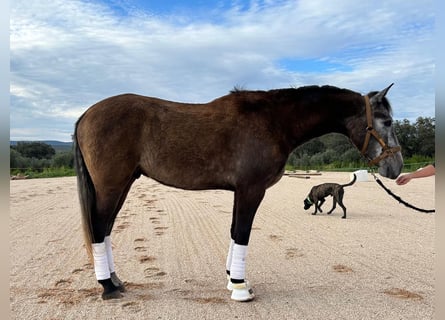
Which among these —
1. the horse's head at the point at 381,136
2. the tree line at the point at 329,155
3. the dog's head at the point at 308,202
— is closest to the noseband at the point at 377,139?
the horse's head at the point at 381,136

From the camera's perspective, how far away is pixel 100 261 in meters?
4.54

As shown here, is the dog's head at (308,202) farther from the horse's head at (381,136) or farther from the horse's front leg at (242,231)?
the horse's front leg at (242,231)

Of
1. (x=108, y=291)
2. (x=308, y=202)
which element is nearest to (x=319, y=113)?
(x=108, y=291)

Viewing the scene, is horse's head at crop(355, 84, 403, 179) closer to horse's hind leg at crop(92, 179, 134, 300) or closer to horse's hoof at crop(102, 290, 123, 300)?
horse's hind leg at crop(92, 179, 134, 300)

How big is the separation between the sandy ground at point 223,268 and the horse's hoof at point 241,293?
69 millimetres

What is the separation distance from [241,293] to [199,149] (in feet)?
5.78

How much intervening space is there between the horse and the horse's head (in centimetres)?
1

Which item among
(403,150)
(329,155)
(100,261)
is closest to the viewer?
(100,261)

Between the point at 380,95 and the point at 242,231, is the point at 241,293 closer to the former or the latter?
the point at 242,231

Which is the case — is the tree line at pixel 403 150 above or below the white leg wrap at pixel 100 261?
above

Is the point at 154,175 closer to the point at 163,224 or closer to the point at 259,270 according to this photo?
the point at 259,270

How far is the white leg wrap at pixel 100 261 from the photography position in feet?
14.8

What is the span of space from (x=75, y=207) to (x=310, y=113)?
33.3ft

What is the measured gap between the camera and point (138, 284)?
5.00 metres
